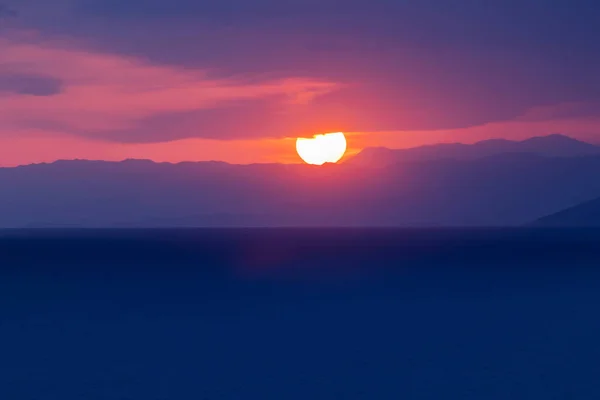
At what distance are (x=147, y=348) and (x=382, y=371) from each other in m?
12.5

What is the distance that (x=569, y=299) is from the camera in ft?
213

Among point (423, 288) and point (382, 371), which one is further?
point (423, 288)

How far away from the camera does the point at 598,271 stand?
9700cm

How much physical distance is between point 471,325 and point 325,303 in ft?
46.0

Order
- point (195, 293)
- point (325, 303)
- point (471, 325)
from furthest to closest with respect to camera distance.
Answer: point (195, 293) → point (325, 303) → point (471, 325)

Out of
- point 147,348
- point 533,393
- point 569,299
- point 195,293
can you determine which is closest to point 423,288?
point 569,299

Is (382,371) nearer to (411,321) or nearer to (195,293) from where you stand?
(411,321)

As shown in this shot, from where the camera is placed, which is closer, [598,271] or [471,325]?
[471,325]

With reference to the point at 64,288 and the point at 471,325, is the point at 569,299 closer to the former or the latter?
the point at 471,325

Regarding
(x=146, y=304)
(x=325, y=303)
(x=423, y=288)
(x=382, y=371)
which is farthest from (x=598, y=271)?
(x=382, y=371)

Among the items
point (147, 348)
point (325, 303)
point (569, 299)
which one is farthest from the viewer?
point (569, 299)

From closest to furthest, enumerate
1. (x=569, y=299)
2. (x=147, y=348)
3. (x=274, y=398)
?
(x=274, y=398) → (x=147, y=348) → (x=569, y=299)

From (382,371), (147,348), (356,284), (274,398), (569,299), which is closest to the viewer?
(274,398)

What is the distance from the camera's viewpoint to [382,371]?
35094mm
